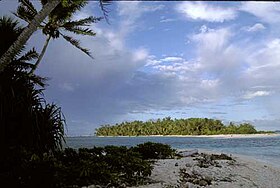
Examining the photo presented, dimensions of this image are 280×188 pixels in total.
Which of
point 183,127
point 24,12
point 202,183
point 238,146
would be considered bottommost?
point 202,183

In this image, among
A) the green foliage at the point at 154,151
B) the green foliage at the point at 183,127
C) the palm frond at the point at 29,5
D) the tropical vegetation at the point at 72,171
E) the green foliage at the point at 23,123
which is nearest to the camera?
the tropical vegetation at the point at 72,171

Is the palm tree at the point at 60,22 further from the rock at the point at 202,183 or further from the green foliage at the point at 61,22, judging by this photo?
the rock at the point at 202,183

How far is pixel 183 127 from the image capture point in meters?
115

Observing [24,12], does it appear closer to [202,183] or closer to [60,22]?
[60,22]

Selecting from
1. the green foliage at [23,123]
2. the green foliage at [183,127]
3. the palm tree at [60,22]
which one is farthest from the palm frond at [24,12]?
the green foliage at [183,127]

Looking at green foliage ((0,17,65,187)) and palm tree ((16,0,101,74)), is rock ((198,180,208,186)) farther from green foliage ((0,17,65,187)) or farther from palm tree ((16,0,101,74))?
palm tree ((16,0,101,74))

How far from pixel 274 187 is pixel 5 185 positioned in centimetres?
662

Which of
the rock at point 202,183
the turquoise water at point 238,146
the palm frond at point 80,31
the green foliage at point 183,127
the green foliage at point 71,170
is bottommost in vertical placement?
the rock at point 202,183

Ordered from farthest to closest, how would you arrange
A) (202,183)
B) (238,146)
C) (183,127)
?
(183,127)
(238,146)
(202,183)

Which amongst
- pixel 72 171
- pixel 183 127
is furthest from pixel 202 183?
pixel 183 127

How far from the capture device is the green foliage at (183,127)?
112 meters

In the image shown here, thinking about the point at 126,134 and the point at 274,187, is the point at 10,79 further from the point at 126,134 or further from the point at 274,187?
the point at 126,134

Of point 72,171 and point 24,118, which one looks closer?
point 72,171

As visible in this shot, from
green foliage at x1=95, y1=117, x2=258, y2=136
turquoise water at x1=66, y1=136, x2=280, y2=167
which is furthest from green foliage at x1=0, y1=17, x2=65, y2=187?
green foliage at x1=95, y1=117, x2=258, y2=136
